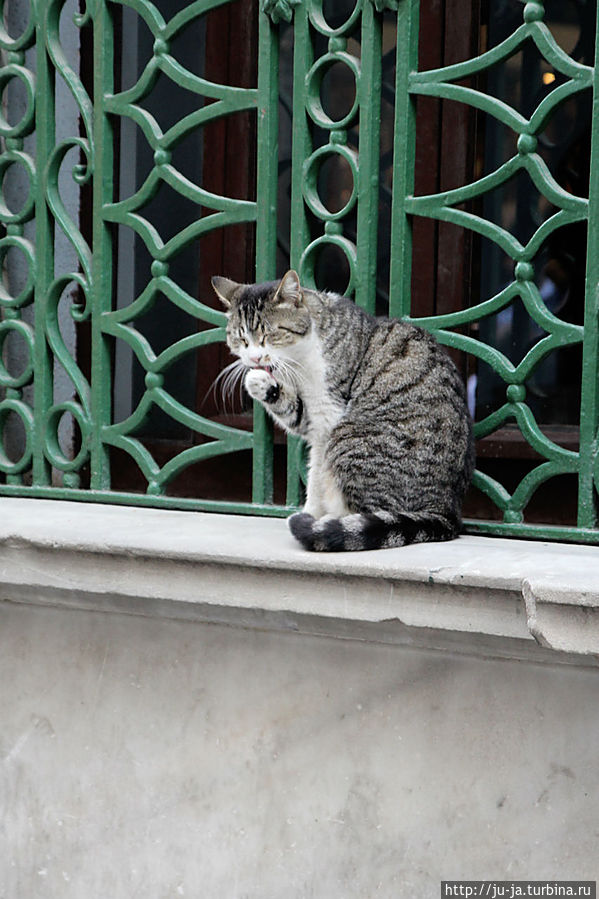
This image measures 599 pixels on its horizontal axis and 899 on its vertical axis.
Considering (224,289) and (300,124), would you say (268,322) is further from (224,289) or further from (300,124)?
(300,124)

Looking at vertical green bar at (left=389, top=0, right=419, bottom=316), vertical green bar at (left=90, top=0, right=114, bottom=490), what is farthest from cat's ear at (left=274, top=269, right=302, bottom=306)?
vertical green bar at (left=90, top=0, right=114, bottom=490)

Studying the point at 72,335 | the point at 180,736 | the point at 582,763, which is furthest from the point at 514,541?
the point at 72,335

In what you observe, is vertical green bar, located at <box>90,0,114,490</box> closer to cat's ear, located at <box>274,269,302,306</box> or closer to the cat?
the cat

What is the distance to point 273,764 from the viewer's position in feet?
8.36

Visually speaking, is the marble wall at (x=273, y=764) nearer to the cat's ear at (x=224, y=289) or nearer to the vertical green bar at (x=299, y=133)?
the cat's ear at (x=224, y=289)

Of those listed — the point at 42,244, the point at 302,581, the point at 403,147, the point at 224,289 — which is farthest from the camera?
the point at 42,244

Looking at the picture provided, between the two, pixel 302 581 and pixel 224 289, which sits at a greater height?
pixel 224 289

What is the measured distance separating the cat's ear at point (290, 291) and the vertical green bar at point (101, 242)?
0.56 metres

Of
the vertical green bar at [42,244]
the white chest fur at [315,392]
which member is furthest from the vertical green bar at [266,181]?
the vertical green bar at [42,244]

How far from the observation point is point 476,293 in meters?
3.82

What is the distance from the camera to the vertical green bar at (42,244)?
117 inches

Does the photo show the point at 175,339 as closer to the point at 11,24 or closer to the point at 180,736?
the point at 11,24

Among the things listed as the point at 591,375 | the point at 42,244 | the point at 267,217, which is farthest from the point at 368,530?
the point at 42,244

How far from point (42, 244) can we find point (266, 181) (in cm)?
76
